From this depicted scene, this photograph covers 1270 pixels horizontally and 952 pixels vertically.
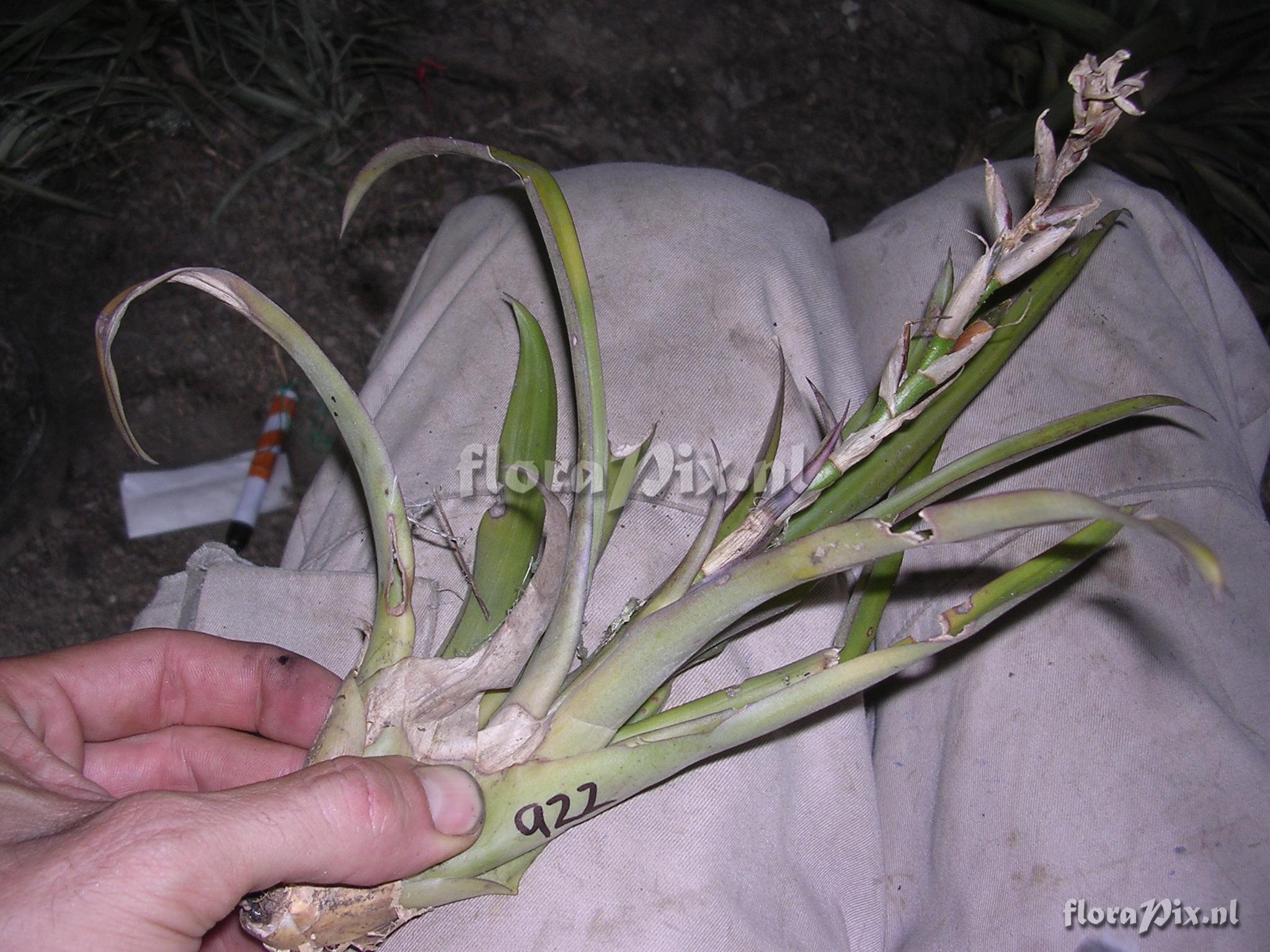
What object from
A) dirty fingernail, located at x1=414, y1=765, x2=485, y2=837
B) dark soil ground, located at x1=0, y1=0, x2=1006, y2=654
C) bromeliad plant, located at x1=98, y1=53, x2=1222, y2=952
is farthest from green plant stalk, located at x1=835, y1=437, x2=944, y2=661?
dark soil ground, located at x1=0, y1=0, x2=1006, y2=654

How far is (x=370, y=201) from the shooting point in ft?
5.79

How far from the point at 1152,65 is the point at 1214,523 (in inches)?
42.3

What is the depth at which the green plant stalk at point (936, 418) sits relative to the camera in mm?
805

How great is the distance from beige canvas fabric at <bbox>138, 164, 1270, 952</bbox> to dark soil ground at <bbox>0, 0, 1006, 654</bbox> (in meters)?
0.62

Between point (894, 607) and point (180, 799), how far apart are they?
0.82 m

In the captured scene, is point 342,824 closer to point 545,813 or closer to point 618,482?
point 545,813

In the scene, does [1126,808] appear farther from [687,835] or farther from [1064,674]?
[687,835]

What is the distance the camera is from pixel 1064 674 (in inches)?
37.3

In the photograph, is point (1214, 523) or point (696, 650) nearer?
point (696, 650)

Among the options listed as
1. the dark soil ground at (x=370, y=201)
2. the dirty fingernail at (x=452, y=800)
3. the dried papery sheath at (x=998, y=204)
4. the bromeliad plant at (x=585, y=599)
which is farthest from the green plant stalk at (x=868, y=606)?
the dark soil ground at (x=370, y=201)

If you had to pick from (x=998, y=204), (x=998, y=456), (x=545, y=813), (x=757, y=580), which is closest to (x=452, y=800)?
(x=545, y=813)

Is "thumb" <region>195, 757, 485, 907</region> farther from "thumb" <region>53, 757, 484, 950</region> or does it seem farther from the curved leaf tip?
the curved leaf tip

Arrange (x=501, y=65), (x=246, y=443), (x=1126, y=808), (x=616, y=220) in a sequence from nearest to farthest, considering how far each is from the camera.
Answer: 1. (x=1126, y=808)
2. (x=616, y=220)
3. (x=246, y=443)
4. (x=501, y=65)

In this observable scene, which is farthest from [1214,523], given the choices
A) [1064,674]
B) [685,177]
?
[685,177]
